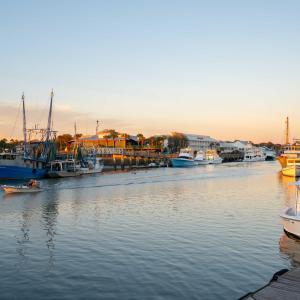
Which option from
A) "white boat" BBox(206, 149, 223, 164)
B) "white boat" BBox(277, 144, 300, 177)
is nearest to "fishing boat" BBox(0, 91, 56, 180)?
"white boat" BBox(277, 144, 300, 177)

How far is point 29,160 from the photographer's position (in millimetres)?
81188

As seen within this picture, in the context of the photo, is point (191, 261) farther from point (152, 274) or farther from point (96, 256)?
point (96, 256)

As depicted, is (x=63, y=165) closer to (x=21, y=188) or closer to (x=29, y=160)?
(x=29, y=160)

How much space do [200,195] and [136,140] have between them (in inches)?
5814

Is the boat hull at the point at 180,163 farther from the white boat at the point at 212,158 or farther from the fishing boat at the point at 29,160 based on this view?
the fishing boat at the point at 29,160

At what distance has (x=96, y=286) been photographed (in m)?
17.1

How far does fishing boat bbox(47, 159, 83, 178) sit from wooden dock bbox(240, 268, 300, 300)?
74194mm

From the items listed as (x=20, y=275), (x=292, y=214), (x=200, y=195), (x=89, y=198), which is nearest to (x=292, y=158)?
(x=200, y=195)

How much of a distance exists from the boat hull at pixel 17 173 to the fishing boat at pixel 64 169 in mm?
4547

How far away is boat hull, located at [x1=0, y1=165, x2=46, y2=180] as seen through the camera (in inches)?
2953

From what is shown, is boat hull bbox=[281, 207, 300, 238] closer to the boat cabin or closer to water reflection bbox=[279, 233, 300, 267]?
water reflection bbox=[279, 233, 300, 267]

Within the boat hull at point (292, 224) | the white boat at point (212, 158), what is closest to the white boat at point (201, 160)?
the white boat at point (212, 158)

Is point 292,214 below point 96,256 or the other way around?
the other way around

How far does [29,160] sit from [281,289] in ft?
243
